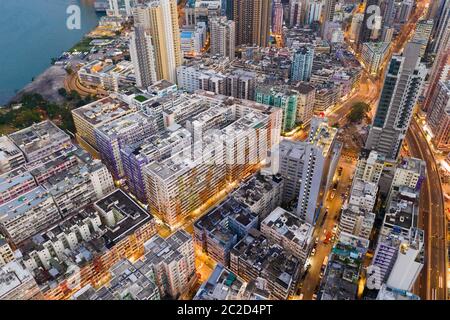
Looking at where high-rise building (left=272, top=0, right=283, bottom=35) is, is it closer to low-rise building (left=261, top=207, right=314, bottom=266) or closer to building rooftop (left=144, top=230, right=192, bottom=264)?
low-rise building (left=261, top=207, right=314, bottom=266)

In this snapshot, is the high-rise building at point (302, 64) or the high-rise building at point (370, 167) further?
the high-rise building at point (302, 64)

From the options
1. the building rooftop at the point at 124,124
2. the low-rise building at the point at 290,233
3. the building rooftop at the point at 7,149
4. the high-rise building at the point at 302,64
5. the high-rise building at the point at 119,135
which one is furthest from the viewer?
the high-rise building at the point at 302,64

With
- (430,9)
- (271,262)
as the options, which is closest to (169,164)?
(271,262)

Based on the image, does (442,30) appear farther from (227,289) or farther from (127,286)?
(127,286)

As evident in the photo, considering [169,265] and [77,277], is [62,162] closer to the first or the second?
[77,277]

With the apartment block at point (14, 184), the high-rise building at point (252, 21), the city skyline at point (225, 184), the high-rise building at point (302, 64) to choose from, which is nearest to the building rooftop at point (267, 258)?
the city skyline at point (225, 184)

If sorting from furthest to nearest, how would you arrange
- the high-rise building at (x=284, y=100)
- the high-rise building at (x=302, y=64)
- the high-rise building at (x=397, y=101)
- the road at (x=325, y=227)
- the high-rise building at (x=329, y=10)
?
the high-rise building at (x=329, y=10), the high-rise building at (x=302, y=64), the high-rise building at (x=284, y=100), the high-rise building at (x=397, y=101), the road at (x=325, y=227)

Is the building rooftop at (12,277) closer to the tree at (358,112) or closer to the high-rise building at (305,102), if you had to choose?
the high-rise building at (305,102)

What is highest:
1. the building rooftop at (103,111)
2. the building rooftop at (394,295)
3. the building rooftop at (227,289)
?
the building rooftop at (103,111)
